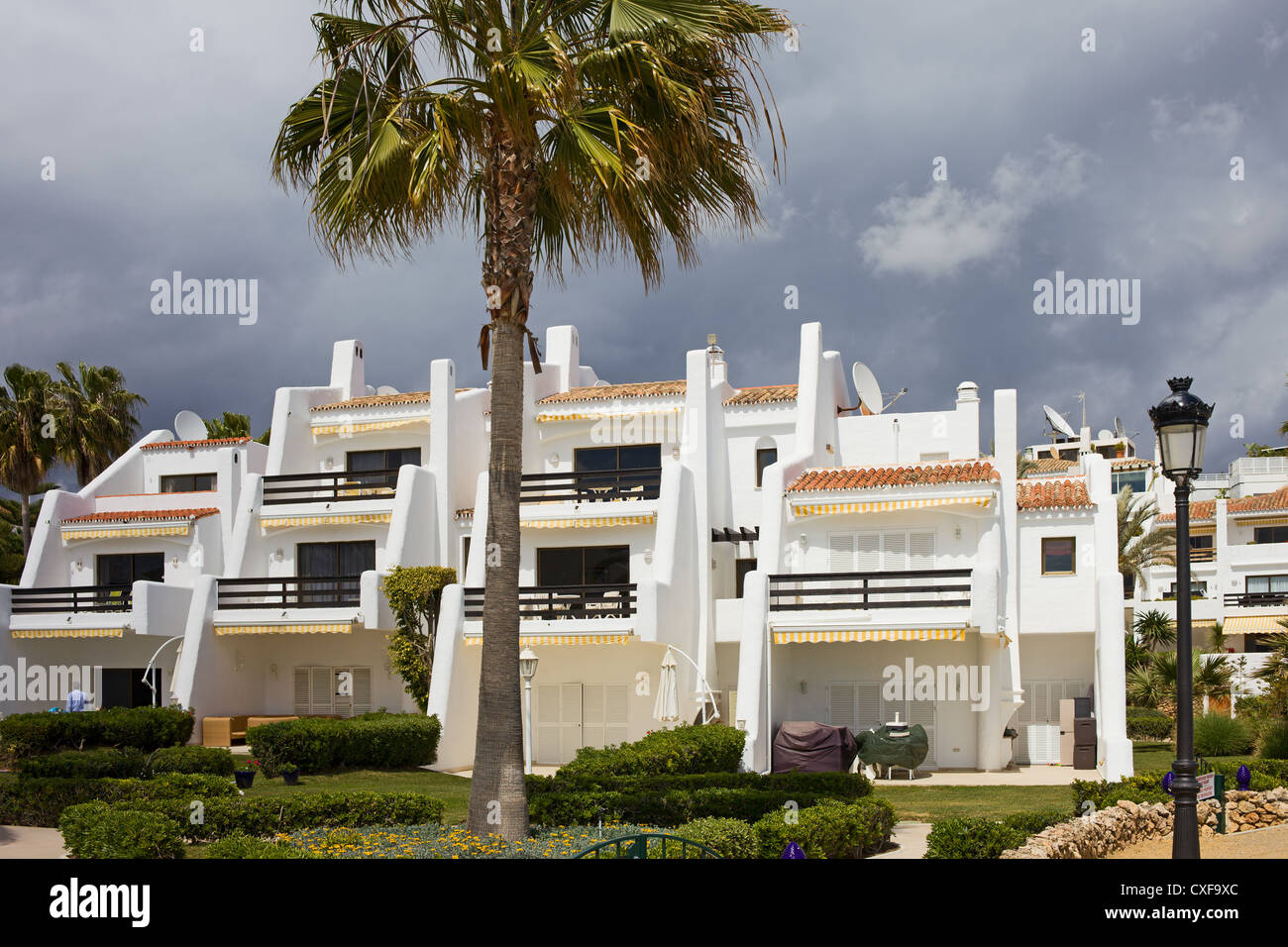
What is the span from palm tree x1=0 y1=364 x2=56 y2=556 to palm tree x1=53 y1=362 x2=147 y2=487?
519 millimetres

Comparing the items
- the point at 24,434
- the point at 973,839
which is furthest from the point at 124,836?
the point at 24,434

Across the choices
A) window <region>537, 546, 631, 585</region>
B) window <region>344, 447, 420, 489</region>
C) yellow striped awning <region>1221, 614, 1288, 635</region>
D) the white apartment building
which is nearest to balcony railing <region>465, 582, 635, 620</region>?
the white apartment building

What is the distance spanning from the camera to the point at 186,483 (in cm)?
3712

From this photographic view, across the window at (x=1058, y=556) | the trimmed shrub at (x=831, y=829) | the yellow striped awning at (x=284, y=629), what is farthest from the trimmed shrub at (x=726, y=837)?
the yellow striped awning at (x=284, y=629)

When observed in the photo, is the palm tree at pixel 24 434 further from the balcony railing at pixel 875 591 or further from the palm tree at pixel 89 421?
the balcony railing at pixel 875 591

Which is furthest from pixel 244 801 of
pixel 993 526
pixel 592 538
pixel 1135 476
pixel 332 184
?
pixel 1135 476

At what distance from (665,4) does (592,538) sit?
18.8 m

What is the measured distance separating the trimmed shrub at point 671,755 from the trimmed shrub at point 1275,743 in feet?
31.7

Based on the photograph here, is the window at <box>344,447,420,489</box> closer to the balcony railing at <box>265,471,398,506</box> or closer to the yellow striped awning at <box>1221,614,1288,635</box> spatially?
the balcony railing at <box>265,471,398,506</box>

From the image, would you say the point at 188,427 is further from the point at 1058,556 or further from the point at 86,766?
the point at 1058,556

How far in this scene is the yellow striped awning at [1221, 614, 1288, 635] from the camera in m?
43.8

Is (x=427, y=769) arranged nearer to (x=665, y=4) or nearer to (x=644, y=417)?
(x=644, y=417)

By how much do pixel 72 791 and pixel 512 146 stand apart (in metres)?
12.1

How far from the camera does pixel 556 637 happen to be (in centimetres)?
2695
